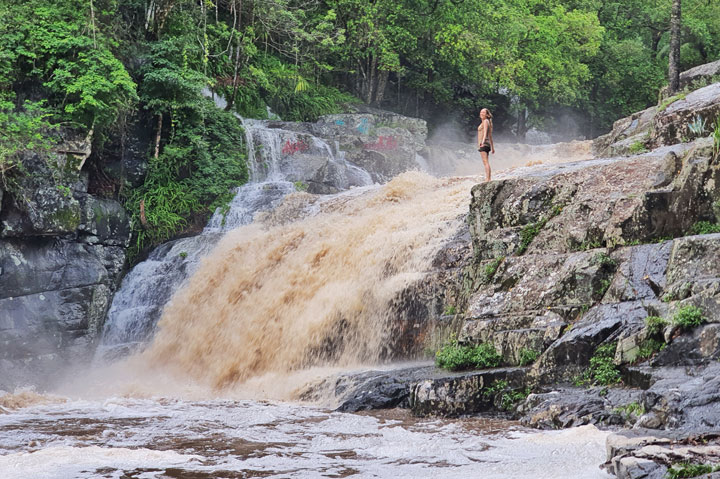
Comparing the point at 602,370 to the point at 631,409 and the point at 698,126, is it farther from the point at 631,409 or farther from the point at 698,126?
the point at 698,126

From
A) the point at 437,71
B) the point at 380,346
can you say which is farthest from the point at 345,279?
the point at 437,71

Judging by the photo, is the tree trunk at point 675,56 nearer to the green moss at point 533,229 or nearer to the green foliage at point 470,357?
the green moss at point 533,229

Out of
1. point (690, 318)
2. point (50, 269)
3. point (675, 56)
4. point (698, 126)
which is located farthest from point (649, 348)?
point (675, 56)

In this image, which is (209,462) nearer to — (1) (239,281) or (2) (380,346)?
(2) (380,346)

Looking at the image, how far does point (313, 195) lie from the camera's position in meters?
17.0

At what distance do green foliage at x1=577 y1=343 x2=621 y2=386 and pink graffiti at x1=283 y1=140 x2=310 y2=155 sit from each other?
44.1ft

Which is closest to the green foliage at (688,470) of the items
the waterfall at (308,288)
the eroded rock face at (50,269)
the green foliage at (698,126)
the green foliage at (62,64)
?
the waterfall at (308,288)

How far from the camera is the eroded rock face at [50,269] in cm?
1346

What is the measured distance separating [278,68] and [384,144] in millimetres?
5126

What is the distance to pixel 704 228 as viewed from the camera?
26.7 ft

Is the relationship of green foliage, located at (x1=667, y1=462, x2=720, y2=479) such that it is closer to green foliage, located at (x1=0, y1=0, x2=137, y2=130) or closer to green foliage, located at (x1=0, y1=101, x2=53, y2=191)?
green foliage, located at (x1=0, y1=101, x2=53, y2=191)

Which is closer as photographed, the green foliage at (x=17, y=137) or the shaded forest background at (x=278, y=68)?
the green foliage at (x=17, y=137)

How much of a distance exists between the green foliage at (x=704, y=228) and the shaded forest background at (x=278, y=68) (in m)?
11.5

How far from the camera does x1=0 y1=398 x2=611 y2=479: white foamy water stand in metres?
4.86
